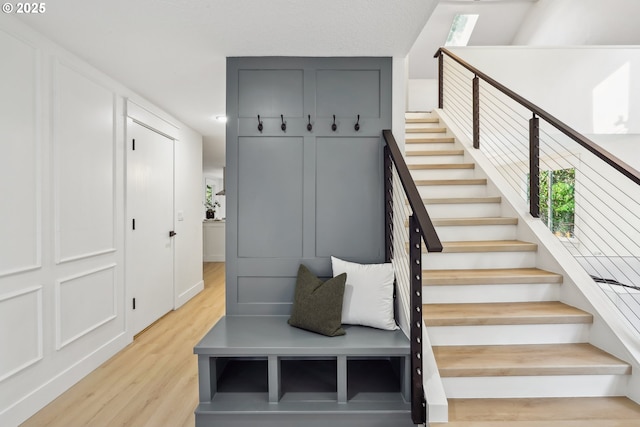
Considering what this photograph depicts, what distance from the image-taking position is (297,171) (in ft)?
8.41

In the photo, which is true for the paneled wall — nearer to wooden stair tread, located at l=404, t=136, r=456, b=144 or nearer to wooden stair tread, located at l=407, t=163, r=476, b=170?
wooden stair tread, located at l=407, t=163, r=476, b=170

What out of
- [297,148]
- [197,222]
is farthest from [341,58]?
[197,222]

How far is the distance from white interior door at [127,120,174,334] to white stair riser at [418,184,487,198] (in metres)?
2.66

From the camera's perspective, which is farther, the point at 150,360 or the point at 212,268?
the point at 212,268

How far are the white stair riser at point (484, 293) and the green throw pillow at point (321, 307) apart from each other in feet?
1.99

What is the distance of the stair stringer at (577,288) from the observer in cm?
186

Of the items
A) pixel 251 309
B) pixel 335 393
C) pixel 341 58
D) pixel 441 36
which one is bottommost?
pixel 335 393

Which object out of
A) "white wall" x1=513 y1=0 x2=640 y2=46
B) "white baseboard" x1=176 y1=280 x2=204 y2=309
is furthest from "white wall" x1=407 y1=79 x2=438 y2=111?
"white baseboard" x1=176 y1=280 x2=204 y2=309

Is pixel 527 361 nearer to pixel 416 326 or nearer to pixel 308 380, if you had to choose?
pixel 416 326

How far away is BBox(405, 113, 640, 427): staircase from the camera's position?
5.70 feet

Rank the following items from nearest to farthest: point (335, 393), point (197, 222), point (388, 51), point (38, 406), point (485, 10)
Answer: point (335, 393) < point (38, 406) < point (388, 51) < point (197, 222) < point (485, 10)

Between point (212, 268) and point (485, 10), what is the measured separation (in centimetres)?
707

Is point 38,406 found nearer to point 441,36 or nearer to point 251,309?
point 251,309

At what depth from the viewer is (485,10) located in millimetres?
6285
